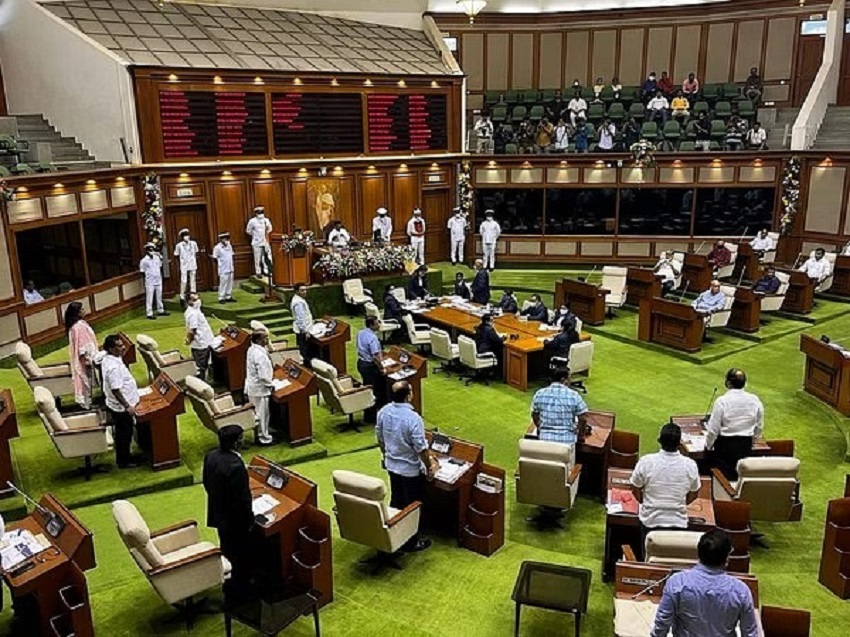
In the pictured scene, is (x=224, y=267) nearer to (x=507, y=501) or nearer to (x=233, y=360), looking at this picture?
(x=233, y=360)

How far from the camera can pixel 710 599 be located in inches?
159

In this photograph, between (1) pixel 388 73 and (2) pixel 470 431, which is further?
(1) pixel 388 73

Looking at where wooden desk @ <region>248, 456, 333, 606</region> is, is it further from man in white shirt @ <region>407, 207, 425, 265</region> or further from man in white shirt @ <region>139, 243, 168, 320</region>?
man in white shirt @ <region>407, 207, 425, 265</region>

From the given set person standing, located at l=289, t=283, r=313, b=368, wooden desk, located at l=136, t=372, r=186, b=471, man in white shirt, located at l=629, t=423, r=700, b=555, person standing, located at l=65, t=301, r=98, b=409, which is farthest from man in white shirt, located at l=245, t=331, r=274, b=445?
man in white shirt, located at l=629, t=423, r=700, b=555

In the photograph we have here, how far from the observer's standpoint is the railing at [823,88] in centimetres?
2025

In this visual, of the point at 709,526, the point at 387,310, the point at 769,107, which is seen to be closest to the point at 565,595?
the point at 709,526

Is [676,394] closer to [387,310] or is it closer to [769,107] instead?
[387,310]

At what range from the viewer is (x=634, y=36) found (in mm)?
23953

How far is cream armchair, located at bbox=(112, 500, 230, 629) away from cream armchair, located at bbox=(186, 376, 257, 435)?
3.19m

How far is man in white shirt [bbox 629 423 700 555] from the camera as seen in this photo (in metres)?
5.99

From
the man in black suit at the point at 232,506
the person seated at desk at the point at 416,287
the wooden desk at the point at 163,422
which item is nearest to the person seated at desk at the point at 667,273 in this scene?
the person seated at desk at the point at 416,287

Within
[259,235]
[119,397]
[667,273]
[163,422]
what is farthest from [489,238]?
[119,397]

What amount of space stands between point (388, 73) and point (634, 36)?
8908 millimetres

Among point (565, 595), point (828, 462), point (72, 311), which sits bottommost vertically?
point (828, 462)
